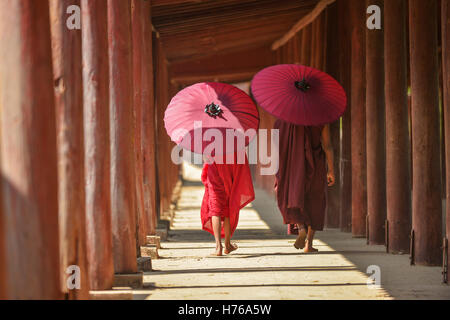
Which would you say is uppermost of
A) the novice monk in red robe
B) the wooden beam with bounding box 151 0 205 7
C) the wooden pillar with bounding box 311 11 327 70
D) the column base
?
the wooden beam with bounding box 151 0 205 7

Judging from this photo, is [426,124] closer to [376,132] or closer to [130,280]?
[376,132]

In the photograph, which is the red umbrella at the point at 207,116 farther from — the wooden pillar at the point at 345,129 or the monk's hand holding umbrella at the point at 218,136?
the wooden pillar at the point at 345,129

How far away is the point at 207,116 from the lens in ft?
23.4

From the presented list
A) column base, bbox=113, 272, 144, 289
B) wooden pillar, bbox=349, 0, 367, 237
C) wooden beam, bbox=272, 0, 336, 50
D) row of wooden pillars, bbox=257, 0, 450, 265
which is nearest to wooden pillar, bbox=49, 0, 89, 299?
column base, bbox=113, 272, 144, 289

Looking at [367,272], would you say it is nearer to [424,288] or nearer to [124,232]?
[424,288]

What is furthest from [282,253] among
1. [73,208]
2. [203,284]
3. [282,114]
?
[73,208]

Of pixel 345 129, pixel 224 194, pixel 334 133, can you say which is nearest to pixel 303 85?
pixel 224 194

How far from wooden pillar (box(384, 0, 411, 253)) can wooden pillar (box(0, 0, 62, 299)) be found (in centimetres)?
447

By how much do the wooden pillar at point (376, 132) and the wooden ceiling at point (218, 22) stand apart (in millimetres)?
2796

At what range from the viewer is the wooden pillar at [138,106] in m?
7.87

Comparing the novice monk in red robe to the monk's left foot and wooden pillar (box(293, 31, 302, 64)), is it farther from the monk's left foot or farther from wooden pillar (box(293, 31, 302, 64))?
wooden pillar (box(293, 31, 302, 64))

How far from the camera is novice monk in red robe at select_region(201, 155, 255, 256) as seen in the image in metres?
7.37

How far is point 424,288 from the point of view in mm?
5461
